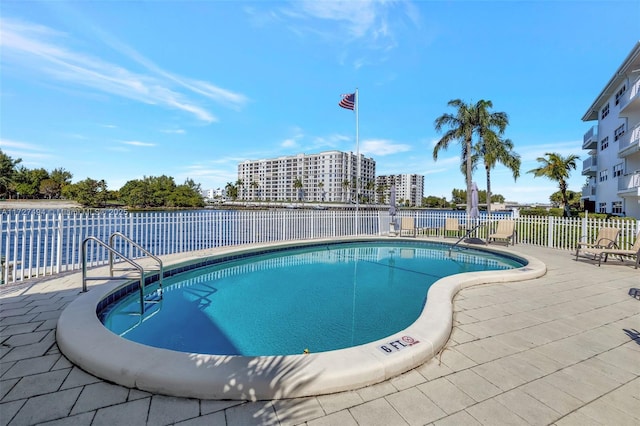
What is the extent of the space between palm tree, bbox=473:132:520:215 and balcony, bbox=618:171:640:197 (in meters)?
5.89

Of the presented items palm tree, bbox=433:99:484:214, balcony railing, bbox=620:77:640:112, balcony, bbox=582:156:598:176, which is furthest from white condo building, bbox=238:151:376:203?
balcony railing, bbox=620:77:640:112

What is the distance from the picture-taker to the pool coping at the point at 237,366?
204 cm

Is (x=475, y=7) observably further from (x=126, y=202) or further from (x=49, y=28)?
(x=126, y=202)

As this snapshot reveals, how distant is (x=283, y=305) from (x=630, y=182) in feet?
71.7

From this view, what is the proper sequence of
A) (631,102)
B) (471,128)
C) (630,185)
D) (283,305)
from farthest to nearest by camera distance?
(471,128)
(631,102)
(630,185)
(283,305)

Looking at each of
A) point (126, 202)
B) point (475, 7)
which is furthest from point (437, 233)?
point (126, 202)

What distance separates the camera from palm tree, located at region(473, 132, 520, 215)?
20875 mm

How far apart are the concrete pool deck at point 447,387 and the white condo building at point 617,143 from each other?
1720cm

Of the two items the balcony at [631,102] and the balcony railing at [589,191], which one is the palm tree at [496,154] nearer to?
the balcony at [631,102]

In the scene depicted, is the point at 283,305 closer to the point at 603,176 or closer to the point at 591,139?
the point at 603,176

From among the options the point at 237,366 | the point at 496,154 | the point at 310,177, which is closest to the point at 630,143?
the point at 496,154

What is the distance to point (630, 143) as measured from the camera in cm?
1641

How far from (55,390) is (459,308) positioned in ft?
15.1

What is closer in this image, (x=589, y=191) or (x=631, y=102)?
(x=631, y=102)
